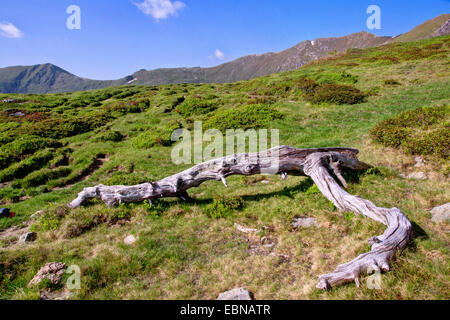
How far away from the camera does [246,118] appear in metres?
21.4

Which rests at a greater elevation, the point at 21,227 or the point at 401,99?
the point at 401,99

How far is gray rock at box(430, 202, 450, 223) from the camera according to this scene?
6.41 meters

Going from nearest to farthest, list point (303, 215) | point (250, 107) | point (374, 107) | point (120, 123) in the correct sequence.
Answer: point (303, 215) < point (374, 107) < point (250, 107) < point (120, 123)

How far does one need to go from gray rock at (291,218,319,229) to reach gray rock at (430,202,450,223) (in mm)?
3264

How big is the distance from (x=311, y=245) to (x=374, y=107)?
18593 mm

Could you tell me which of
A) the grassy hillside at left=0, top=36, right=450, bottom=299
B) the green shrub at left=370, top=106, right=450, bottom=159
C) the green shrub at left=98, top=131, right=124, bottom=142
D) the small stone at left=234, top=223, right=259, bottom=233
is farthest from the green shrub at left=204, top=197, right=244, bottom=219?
the green shrub at left=98, top=131, right=124, bottom=142

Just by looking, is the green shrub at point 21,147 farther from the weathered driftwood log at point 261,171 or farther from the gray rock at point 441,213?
the gray rock at point 441,213

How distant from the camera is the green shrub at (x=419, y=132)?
10.2 m

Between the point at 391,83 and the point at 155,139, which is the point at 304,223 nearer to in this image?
the point at 155,139

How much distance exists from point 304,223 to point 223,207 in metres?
3.08

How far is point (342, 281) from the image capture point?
15.3 feet

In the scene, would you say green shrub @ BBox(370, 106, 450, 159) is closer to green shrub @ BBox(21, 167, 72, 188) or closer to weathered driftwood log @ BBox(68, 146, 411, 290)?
weathered driftwood log @ BBox(68, 146, 411, 290)
